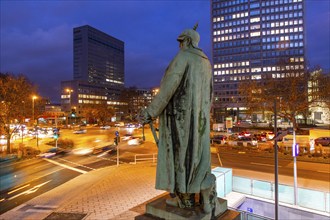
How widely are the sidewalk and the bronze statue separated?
3.96m

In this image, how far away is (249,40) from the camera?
118 m

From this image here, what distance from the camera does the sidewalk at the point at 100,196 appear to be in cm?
976

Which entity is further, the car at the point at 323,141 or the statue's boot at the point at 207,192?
the car at the point at 323,141

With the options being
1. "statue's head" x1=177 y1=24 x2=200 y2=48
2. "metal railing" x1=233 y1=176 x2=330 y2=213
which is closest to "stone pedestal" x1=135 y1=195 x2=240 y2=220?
"statue's head" x1=177 y1=24 x2=200 y2=48

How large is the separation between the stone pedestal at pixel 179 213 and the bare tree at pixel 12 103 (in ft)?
97.1

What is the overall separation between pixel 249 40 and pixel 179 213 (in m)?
127

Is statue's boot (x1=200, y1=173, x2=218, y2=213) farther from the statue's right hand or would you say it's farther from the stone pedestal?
the statue's right hand

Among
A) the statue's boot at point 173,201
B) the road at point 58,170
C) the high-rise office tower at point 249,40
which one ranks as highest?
the high-rise office tower at point 249,40

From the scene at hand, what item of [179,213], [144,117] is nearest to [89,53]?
[144,117]

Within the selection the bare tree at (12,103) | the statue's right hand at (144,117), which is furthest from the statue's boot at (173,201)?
the bare tree at (12,103)

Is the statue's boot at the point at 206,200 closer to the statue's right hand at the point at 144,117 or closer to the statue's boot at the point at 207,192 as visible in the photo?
the statue's boot at the point at 207,192

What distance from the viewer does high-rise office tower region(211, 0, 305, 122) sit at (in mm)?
110125

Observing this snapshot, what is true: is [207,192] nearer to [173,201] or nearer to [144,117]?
[173,201]

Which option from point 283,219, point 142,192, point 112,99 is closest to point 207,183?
point 283,219
